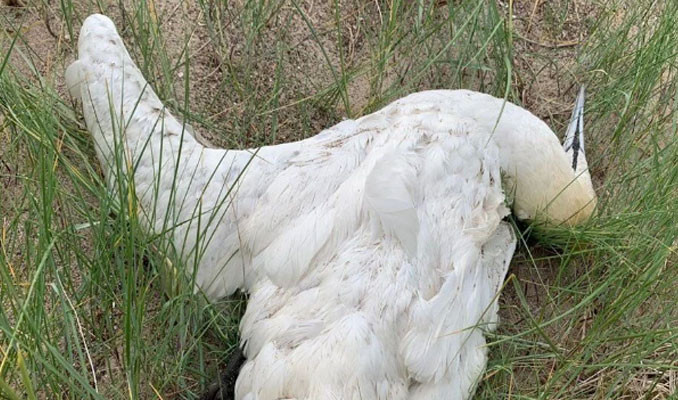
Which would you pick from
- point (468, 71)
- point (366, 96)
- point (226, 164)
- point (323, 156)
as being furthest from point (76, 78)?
point (468, 71)

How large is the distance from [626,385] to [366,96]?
3.53ft

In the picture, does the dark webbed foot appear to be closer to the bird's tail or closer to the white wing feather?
the white wing feather

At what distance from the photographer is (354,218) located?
1.95 meters

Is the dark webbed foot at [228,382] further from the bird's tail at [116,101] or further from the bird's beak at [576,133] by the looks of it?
the bird's beak at [576,133]

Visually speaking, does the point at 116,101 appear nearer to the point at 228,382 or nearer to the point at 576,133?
the point at 228,382

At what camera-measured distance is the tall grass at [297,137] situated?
1.89 m

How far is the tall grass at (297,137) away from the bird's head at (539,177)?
6 cm

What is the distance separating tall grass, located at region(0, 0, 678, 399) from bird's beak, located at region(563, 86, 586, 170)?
5 centimetres

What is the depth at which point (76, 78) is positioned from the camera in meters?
2.27

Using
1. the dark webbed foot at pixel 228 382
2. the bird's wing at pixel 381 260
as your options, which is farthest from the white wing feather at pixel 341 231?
the dark webbed foot at pixel 228 382

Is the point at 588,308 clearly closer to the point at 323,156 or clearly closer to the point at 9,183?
the point at 323,156

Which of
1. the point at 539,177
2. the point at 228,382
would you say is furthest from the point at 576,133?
the point at 228,382

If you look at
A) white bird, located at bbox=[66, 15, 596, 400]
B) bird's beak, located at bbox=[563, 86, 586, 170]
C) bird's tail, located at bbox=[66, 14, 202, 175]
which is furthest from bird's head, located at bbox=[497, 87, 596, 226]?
bird's tail, located at bbox=[66, 14, 202, 175]

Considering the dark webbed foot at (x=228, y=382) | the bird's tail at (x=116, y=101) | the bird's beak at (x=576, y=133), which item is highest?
the bird's tail at (x=116, y=101)
